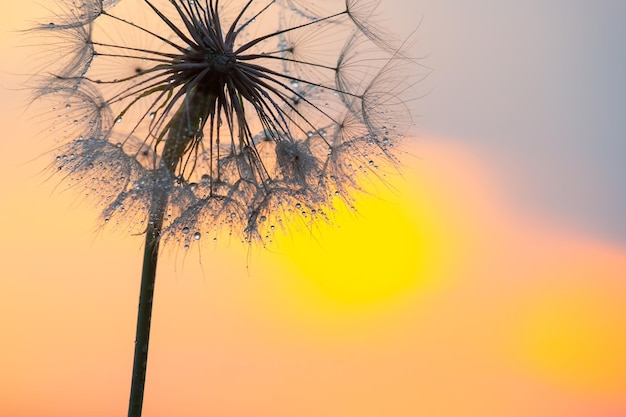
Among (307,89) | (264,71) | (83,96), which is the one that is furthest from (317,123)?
(83,96)

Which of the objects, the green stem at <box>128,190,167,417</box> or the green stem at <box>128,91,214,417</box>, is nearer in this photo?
the green stem at <box>128,91,214,417</box>

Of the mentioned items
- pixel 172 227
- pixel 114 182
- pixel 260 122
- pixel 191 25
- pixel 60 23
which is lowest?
pixel 172 227

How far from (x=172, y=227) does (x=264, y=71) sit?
977 millimetres

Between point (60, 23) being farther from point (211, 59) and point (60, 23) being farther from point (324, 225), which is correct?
point (324, 225)

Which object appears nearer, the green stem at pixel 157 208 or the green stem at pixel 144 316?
the green stem at pixel 157 208

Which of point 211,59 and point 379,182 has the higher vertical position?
point 211,59

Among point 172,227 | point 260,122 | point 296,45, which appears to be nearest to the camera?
point 172,227

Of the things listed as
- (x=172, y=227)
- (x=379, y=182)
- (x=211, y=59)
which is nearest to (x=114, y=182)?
(x=172, y=227)

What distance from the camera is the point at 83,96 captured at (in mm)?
4844

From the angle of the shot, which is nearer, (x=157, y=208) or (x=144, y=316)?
(x=157, y=208)

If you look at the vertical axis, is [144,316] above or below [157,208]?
below

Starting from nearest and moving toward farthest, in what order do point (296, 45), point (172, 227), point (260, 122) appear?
point (172, 227) < point (260, 122) < point (296, 45)

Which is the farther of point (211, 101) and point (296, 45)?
point (296, 45)

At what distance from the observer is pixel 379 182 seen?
4.91 meters
